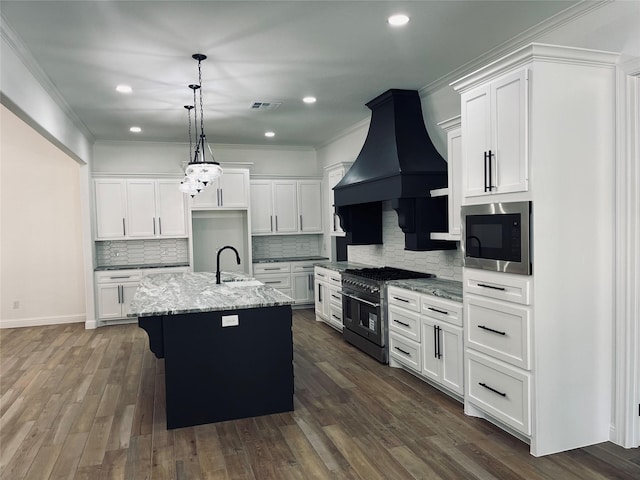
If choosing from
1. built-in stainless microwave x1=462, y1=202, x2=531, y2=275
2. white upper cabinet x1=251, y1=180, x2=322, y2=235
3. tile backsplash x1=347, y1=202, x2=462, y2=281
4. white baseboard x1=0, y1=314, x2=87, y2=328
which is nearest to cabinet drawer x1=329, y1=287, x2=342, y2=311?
tile backsplash x1=347, y1=202, x2=462, y2=281

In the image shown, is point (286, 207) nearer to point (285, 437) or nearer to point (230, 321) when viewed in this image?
point (230, 321)

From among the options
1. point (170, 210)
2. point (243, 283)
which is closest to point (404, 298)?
point (243, 283)

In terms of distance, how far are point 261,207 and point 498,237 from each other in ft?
17.4

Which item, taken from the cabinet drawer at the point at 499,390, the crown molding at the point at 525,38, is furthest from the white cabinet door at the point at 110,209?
the cabinet drawer at the point at 499,390

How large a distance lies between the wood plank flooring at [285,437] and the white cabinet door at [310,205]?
3.55 meters

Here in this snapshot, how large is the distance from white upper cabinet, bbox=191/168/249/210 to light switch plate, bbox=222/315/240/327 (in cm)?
412

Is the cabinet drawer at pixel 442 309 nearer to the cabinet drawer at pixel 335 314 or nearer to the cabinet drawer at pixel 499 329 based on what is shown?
the cabinet drawer at pixel 499 329

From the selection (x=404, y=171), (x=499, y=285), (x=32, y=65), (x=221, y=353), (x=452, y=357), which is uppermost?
(x=32, y=65)

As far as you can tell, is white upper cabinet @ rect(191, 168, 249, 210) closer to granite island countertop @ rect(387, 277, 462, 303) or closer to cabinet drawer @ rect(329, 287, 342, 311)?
cabinet drawer @ rect(329, 287, 342, 311)

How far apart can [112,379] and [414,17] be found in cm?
414

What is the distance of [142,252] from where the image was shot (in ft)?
25.0

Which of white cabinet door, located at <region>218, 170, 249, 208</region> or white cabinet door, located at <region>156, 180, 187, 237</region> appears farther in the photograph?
white cabinet door, located at <region>218, 170, 249, 208</region>

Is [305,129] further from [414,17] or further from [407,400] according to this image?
[407,400]

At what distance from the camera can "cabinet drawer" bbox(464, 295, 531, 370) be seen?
9.41 feet
